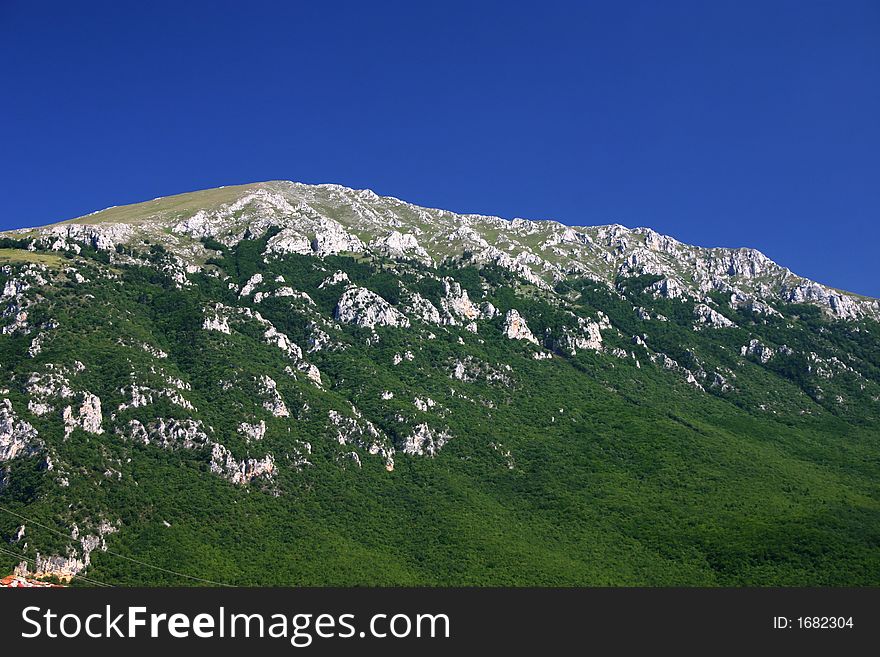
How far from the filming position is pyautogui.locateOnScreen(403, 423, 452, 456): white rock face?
7298 inches

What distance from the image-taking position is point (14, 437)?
144 meters

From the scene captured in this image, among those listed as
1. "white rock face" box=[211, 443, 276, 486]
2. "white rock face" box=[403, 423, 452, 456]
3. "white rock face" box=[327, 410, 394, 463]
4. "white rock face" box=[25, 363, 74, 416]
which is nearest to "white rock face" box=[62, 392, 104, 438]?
"white rock face" box=[25, 363, 74, 416]

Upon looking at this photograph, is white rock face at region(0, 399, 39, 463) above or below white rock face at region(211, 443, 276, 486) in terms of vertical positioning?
above

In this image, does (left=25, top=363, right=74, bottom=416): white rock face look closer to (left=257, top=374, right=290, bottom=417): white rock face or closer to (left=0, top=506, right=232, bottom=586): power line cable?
(left=0, top=506, right=232, bottom=586): power line cable

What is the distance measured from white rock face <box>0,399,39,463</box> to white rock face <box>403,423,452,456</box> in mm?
79133

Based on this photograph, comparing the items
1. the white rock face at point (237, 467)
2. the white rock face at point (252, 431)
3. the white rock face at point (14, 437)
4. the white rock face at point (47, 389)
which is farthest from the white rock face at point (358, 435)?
the white rock face at point (14, 437)

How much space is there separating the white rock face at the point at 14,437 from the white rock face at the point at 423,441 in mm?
79133

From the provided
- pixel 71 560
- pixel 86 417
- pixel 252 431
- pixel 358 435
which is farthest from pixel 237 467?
pixel 71 560

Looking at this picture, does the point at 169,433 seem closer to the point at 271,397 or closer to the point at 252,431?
the point at 252,431

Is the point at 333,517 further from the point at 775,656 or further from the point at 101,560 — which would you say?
the point at 775,656

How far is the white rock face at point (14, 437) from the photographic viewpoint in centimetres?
14262

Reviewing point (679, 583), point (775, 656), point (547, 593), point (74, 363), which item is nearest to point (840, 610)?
point (775, 656)

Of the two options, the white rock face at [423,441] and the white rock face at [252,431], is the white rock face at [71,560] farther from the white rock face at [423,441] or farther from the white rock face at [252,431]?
the white rock face at [423,441]

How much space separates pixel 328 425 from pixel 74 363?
56.0 m
